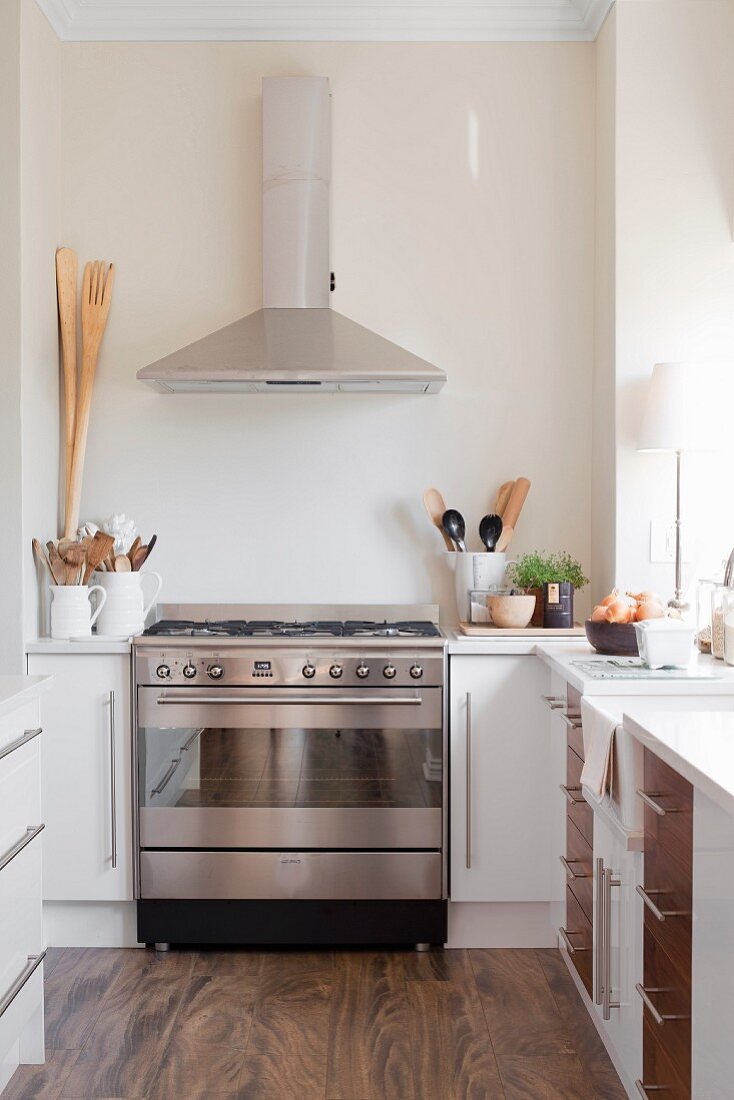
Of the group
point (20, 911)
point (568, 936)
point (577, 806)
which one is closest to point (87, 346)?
point (20, 911)

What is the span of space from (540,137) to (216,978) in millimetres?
2737

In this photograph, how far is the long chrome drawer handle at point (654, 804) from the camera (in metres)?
1.59

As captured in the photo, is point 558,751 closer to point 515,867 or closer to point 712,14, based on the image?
point 515,867

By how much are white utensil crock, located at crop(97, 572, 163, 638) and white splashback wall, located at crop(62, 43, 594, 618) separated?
30 cm

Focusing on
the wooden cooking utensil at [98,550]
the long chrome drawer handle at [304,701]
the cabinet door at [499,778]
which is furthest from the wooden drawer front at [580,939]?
the wooden cooking utensil at [98,550]

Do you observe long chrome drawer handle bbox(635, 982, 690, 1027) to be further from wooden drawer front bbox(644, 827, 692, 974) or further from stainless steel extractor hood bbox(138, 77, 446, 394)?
stainless steel extractor hood bbox(138, 77, 446, 394)

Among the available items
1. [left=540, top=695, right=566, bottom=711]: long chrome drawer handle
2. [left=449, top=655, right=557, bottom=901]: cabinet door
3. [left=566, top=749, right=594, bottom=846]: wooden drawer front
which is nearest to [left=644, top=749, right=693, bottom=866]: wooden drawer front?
[left=566, top=749, right=594, bottom=846]: wooden drawer front

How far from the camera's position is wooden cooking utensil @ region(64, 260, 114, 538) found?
123 inches

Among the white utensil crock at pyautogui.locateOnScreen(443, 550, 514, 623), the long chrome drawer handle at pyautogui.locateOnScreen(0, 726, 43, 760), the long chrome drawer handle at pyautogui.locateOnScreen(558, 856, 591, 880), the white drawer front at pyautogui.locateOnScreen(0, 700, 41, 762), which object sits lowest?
the long chrome drawer handle at pyautogui.locateOnScreen(558, 856, 591, 880)

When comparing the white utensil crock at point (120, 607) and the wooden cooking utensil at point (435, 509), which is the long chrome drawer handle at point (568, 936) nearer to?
the wooden cooking utensil at point (435, 509)

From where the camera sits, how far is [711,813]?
1.39m

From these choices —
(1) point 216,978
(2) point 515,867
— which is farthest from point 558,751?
(1) point 216,978

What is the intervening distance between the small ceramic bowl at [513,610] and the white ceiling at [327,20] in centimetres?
181

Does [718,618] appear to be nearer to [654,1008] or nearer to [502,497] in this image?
[502,497]
